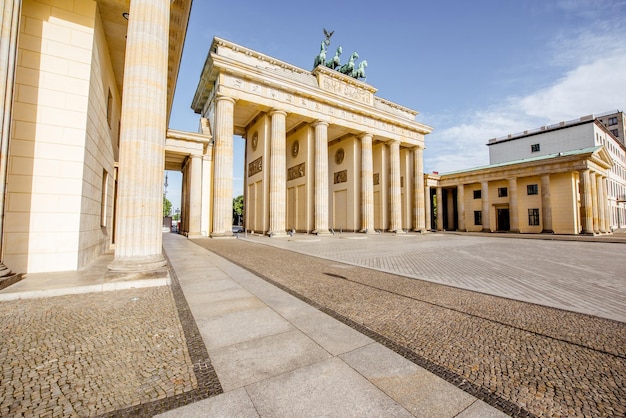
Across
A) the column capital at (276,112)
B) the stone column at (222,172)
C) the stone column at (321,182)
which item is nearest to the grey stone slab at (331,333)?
the stone column at (222,172)

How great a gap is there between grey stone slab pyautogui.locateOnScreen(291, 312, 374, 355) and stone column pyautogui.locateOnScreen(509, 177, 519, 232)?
38045 millimetres

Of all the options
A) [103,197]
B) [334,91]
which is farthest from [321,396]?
[334,91]

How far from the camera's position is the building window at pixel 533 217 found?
32281 mm

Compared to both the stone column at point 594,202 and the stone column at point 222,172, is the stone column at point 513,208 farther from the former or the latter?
the stone column at point 222,172

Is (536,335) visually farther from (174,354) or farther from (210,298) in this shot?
(210,298)

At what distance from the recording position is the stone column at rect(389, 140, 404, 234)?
29062mm

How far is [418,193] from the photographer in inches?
1242

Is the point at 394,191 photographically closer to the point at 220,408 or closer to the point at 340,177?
the point at 340,177

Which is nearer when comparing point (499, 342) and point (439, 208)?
point (499, 342)

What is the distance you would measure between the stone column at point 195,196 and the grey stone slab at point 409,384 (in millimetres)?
19995

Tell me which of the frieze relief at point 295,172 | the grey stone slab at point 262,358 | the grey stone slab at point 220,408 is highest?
the frieze relief at point 295,172

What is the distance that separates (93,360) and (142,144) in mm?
4681

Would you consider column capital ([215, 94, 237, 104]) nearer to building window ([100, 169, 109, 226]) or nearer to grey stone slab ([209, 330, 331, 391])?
building window ([100, 169, 109, 226])

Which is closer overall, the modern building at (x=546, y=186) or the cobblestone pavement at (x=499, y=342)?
the cobblestone pavement at (x=499, y=342)
